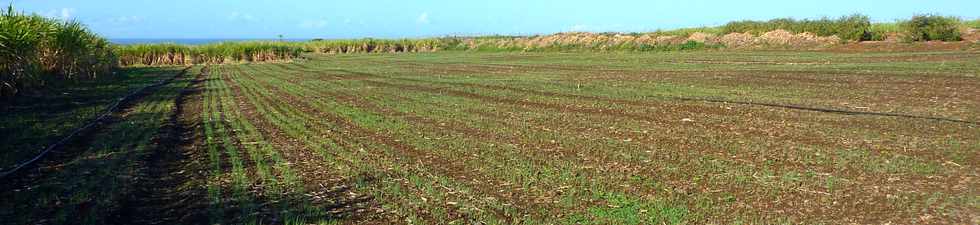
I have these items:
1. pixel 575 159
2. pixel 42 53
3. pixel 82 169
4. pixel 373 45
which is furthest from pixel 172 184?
pixel 373 45

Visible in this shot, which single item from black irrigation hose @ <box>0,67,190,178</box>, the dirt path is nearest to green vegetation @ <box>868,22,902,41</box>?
black irrigation hose @ <box>0,67,190,178</box>

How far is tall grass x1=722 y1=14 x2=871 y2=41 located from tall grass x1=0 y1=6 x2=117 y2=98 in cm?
3311

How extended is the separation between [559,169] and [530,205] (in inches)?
57.5

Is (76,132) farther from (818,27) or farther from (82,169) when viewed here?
(818,27)

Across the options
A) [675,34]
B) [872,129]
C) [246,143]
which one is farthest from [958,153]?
[675,34]

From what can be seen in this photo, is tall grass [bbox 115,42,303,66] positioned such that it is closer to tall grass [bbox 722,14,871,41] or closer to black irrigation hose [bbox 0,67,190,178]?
black irrigation hose [bbox 0,67,190,178]

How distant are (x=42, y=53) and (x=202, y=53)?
25.3 meters

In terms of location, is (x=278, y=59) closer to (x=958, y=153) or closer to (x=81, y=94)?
(x=81, y=94)

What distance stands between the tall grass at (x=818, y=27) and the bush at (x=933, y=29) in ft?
8.18

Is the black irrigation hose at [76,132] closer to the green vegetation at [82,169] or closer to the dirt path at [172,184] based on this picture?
the green vegetation at [82,169]

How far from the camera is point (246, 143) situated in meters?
9.39

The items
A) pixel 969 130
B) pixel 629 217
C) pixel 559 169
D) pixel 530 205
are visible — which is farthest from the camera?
pixel 969 130

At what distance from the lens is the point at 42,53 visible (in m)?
20.1

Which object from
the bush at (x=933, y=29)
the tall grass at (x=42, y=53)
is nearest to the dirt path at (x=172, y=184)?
the tall grass at (x=42, y=53)
